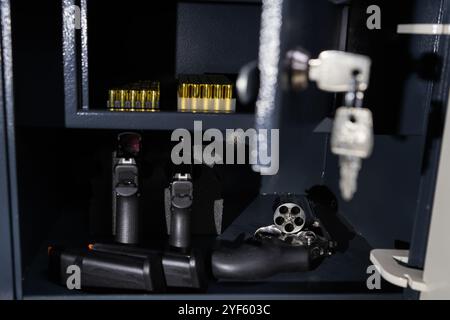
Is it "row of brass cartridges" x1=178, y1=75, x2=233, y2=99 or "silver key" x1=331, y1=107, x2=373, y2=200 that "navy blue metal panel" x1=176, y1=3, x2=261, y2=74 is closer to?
"row of brass cartridges" x1=178, y1=75, x2=233, y2=99

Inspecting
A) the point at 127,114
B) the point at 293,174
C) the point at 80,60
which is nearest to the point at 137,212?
the point at 127,114

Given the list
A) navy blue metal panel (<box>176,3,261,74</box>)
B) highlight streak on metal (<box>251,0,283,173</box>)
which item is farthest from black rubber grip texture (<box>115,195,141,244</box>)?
navy blue metal panel (<box>176,3,261,74</box>)

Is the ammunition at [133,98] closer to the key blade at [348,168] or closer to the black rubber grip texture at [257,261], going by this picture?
the black rubber grip texture at [257,261]

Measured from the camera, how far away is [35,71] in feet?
2.96

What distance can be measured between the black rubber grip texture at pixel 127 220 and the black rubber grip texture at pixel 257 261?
0.18 metres

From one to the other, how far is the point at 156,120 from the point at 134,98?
8cm

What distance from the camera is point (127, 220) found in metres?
1.00

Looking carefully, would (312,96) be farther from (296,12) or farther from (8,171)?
(8,171)

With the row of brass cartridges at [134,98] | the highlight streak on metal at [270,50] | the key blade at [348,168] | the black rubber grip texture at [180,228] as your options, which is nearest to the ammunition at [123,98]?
the row of brass cartridges at [134,98]

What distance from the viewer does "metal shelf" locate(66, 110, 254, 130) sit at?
3.06ft

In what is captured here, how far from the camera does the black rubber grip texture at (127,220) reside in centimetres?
100

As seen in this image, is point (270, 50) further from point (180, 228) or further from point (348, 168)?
point (180, 228)
